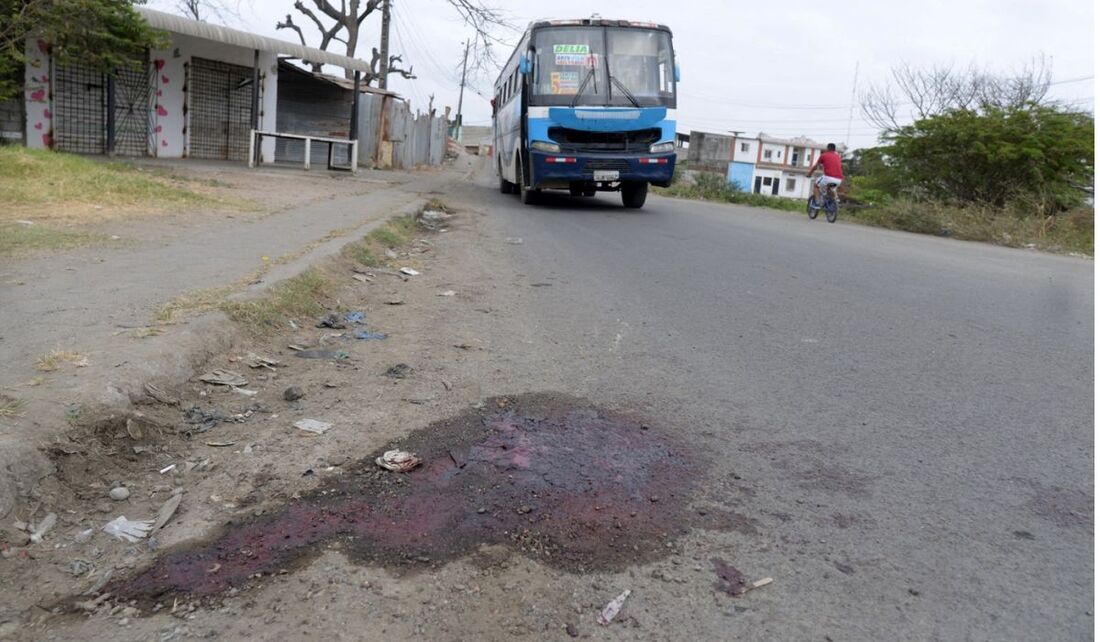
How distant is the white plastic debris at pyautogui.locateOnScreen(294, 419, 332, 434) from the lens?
3382mm

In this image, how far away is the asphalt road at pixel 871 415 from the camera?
7.48 ft

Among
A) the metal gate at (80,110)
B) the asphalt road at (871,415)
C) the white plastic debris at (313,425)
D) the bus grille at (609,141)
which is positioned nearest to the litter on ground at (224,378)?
the white plastic debris at (313,425)

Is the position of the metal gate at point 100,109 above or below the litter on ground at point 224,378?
above

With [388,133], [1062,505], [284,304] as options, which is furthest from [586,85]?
[388,133]

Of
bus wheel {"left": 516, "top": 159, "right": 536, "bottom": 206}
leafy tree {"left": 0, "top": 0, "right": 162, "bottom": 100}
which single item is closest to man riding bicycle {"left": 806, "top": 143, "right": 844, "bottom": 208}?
bus wheel {"left": 516, "top": 159, "right": 536, "bottom": 206}

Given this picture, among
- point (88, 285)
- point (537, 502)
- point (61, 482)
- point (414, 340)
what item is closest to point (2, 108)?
point (88, 285)

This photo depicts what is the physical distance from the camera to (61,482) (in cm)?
279

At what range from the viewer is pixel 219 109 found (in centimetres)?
2144

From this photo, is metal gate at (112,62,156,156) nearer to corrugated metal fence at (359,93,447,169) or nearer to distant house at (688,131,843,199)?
corrugated metal fence at (359,93,447,169)

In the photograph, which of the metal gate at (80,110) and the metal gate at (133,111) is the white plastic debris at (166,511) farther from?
the metal gate at (133,111)

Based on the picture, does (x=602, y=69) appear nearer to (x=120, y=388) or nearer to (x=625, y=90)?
(x=625, y=90)

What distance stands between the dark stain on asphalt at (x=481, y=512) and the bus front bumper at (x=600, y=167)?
36.2 ft

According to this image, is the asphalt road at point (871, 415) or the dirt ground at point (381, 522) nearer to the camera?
the dirt ground at point (381, 522)

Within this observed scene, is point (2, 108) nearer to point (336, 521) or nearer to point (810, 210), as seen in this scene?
point (810, 210)
